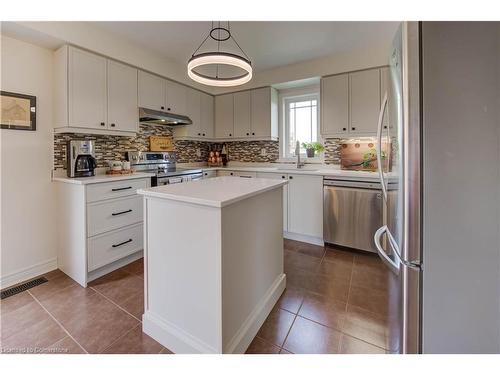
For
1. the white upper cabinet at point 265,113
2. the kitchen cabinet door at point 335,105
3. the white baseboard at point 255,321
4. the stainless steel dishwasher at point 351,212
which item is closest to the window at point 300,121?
the white upper cabinet at point 265,113

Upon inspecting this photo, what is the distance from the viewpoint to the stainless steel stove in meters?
2.88

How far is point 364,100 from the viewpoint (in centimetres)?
297

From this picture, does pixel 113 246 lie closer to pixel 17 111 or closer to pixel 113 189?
pixel 113 189

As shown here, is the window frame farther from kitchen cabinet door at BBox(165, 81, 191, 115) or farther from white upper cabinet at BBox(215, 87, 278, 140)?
kitchen cabinet door at BBox(165, 81, 191, 115)

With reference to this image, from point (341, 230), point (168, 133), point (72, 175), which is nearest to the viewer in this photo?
point (72, 175)

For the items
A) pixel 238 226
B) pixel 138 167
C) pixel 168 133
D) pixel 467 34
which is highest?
pixel 168 133

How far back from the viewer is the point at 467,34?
883 mm

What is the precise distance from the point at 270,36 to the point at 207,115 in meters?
1.80

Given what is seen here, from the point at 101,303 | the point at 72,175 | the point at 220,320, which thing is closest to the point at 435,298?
the point at 220,320

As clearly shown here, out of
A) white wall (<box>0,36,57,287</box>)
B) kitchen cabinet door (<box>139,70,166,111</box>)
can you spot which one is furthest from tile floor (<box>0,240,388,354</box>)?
kitchen cabinet door (<box>139,70,166,111</box>)

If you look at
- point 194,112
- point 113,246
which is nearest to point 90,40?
point 194,112

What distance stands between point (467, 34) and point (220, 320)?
1.61 m
